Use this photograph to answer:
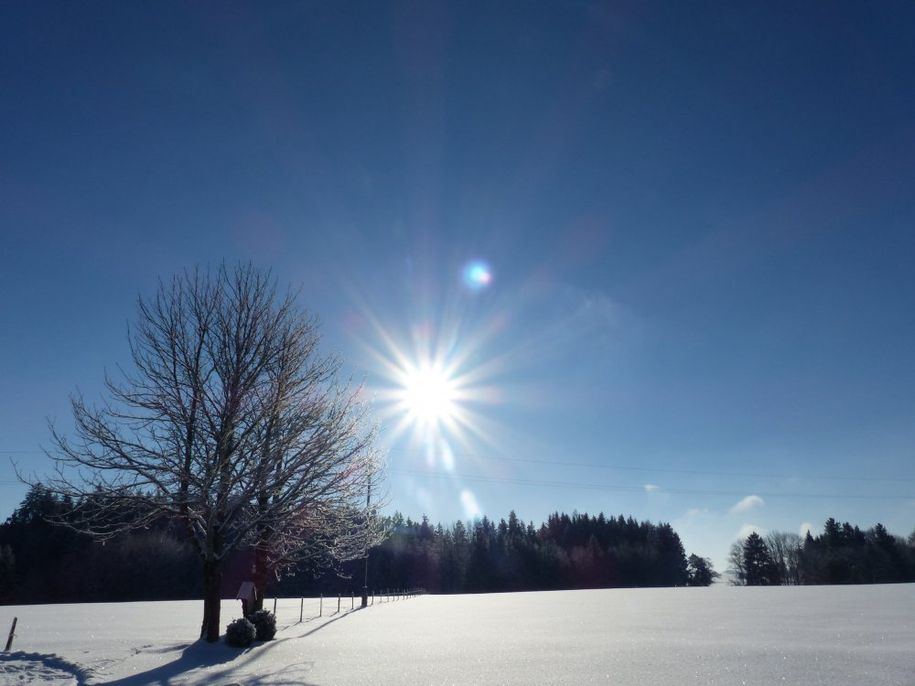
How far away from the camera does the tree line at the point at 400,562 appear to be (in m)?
66.3

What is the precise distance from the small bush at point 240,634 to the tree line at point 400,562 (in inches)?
1179

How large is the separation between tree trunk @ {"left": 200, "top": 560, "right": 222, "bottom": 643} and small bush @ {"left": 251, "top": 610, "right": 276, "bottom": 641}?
3.74 ft

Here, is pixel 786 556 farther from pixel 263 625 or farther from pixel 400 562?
pixel 263 625

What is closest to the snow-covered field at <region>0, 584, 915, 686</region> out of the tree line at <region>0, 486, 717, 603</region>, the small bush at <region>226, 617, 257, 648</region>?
the small bush at <region>226, 617, 257, 648</region>

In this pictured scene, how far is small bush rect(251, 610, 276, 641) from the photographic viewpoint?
17500 millimetres

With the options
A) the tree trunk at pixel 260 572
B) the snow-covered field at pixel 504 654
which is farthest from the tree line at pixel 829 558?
the tree trunk at pixel 260 572

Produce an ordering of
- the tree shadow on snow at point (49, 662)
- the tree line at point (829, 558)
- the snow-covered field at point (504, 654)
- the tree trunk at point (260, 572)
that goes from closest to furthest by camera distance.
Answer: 1. the snow-covered field at point (504, 654)
2. the tree shadow on snow at point (49, 662)
3. the tree trunk at point (260, 572)
4. the tree line at point (829, 558)

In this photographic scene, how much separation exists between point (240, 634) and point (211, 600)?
165 cm

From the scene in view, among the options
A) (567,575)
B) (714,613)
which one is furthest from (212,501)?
(567,575)

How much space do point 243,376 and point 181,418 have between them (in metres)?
2.23

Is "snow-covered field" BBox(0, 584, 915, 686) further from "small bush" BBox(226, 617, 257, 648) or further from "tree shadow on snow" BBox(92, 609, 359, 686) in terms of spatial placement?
"small bush" BBox(226, 617, 257, 648)

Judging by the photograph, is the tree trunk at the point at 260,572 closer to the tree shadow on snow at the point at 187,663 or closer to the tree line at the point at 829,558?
the tree shadow on snow at the point at 187,663

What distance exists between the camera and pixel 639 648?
15336 mm

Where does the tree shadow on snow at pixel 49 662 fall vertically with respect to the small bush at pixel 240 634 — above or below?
below
